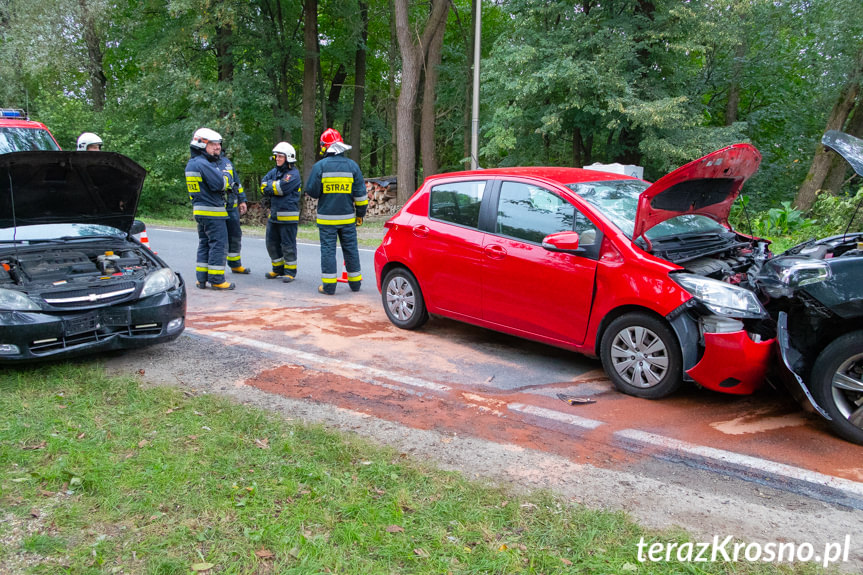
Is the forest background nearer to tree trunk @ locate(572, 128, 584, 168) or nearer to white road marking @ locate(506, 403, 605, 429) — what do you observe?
tree trunk @ locate(572, 128, 584, 168)

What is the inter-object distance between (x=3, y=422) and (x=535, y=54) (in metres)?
15.5

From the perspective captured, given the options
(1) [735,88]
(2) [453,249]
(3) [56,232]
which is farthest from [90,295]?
(1) [735,88]

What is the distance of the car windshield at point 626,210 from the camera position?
488cm

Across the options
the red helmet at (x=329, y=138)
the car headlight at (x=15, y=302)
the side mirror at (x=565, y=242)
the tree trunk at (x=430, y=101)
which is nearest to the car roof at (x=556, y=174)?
the side mirror at (x=565, y=242)

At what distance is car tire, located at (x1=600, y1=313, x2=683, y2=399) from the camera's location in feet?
14.4

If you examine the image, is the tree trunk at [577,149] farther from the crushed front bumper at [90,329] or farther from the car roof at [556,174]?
the crushed front bumper at [90,329]

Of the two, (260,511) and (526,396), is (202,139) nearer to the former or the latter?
(526,396)

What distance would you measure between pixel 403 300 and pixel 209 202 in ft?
12.1

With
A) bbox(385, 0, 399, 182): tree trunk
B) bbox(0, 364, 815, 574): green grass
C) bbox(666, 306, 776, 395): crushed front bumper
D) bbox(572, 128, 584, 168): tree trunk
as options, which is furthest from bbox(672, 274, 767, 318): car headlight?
bbox(385, 0, 399, 182): tree trunk

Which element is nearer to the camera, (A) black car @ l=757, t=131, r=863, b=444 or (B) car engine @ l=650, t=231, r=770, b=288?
(A) black car @ l=757, t=131, r=863, b=444

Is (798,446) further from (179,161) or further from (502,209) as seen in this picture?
(179,161)

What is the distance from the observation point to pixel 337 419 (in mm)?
4203

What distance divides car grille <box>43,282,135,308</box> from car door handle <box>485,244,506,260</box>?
303 cm

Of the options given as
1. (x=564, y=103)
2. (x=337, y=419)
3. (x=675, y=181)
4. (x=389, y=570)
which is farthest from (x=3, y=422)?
(x=564, y=103)
